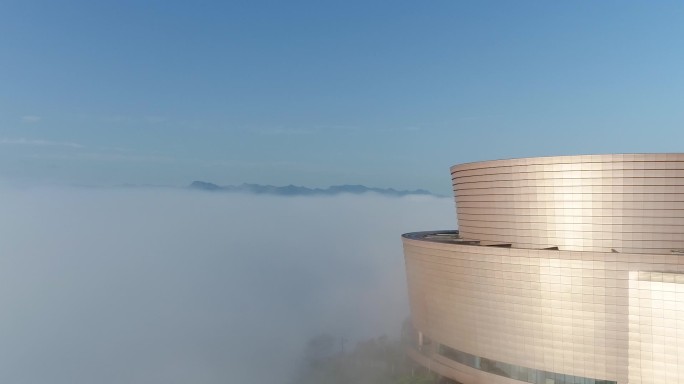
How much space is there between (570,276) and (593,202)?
6.36 m

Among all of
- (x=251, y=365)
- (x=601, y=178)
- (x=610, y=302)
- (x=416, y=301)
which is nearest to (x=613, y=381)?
(x=610, y=302)

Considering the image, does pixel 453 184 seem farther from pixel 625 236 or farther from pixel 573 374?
pixel 573 374

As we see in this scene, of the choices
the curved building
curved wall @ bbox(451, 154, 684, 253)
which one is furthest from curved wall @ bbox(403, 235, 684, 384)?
curved wall @ bbox(451, 154, 684, 253)

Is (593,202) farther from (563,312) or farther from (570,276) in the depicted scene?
(563,312)

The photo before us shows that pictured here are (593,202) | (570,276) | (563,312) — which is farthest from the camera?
(593,202)

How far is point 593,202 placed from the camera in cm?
3988

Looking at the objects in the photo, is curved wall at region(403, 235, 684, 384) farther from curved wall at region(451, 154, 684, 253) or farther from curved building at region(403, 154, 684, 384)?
curved wall at region(451, 154, 684, 253)

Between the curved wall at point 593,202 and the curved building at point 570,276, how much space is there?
8 centimetres

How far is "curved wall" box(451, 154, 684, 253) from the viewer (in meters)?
38.4

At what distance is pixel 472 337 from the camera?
44.5 m

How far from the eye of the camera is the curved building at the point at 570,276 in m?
35.7

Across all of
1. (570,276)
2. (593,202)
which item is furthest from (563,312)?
(593,202)

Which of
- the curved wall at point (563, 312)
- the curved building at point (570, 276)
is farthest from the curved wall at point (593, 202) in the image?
the curved wall at point (563, 312)

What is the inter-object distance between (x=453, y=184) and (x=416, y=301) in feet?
41.9
